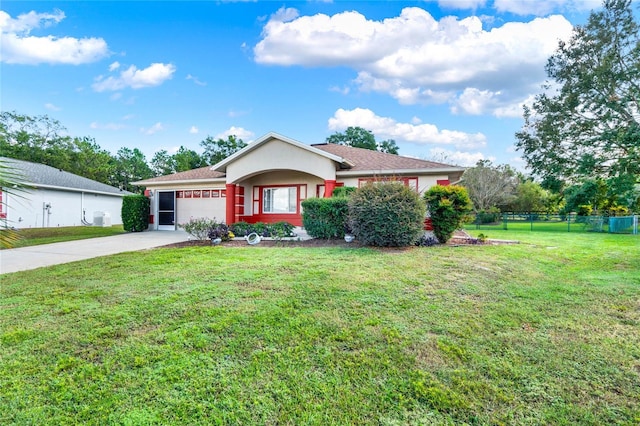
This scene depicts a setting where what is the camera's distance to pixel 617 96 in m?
20.1

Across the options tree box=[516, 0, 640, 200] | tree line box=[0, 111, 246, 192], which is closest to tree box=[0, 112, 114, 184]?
tree line box=[0, 111, 246, 192]

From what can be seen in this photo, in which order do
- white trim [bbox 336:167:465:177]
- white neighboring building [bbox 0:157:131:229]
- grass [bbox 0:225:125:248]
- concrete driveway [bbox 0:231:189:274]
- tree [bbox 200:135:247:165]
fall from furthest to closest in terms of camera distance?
1. tree [bbox 200:135:247:165]
2. white neighboring building [bbox 0:157:131:229]
3. white trim [bbox 336:167:465:177]
4. grass [bbox 0:225:125:248]
5. concrete driveway [bbox 0:231:189:274]

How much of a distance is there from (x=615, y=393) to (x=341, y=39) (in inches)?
511

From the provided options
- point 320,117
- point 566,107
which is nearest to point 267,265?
point 320,117

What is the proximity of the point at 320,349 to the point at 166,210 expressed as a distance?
17.7 meters

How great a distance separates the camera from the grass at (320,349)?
2.38m

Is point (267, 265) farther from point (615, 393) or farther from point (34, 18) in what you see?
point (34, 18)

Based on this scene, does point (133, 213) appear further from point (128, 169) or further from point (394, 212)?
point (128, 169)

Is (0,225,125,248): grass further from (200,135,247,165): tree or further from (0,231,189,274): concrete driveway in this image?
(200,135,247,165): tree

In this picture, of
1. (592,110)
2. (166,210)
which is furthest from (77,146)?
(592,110)

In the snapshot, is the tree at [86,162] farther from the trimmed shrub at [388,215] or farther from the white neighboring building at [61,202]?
the trimmed shrub at [388,215]

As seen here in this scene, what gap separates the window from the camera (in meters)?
16.8

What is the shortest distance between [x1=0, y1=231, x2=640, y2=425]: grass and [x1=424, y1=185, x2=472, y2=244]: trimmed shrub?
4254mm

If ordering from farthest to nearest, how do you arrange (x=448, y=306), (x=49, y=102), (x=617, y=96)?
1. (x=617, y=96)
2. (x=49, y=102)
3. (x=448, y=306)
